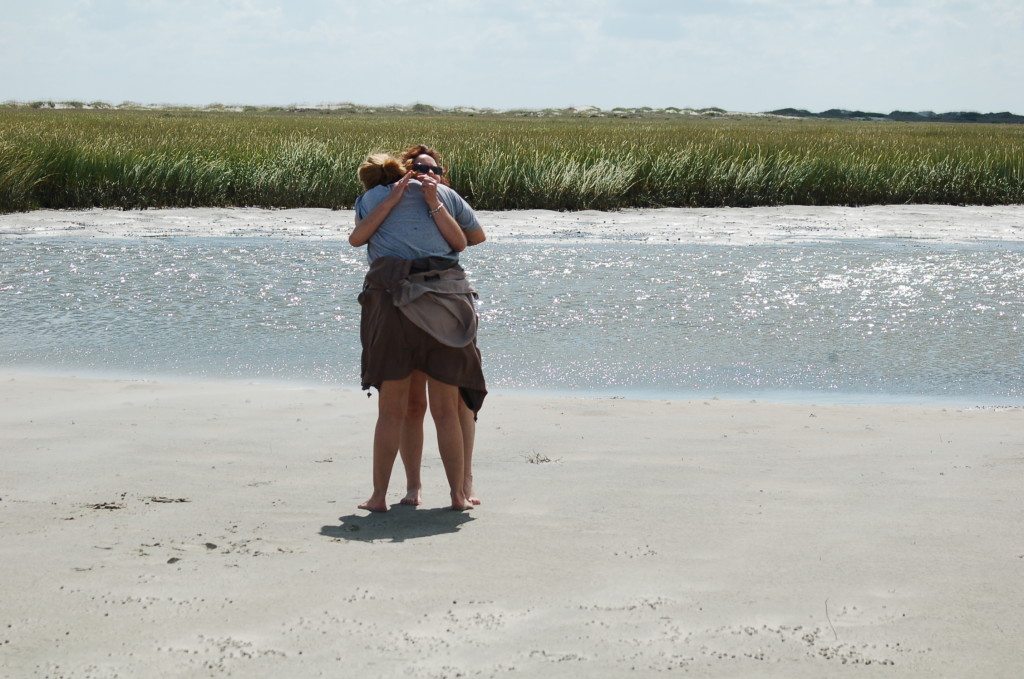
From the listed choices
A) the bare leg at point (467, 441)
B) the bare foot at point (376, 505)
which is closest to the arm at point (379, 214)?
the bare leg at point (467, 441)

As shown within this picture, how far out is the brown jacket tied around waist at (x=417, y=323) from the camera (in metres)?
5.14

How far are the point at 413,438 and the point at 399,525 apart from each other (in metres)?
0.47

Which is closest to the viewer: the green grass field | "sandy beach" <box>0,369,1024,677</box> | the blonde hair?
"sandy beach" <box>0,369,1024,677</box>

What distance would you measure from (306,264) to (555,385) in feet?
24.0

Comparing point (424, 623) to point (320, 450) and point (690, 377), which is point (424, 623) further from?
point (690, 377)

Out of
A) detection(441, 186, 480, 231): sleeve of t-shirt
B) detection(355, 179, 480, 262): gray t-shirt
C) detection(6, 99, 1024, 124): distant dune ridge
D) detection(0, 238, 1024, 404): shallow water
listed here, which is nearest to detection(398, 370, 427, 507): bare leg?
detection(355, 179, 480, 262): gray t-shirt

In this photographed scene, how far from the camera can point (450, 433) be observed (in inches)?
209

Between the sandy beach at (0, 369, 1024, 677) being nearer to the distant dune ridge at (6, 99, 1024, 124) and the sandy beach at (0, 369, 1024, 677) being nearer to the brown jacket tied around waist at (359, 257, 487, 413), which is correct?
the brown jacket tied around waist at (359, 257, 487, 413)

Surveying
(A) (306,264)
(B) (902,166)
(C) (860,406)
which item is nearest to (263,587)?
(C) (860,406)

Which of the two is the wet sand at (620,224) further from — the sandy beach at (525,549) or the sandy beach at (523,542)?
the sandy beach at (525,549)

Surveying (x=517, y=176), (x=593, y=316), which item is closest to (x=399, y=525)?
(x=593, y=316)

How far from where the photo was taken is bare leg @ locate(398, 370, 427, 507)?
17.8ft

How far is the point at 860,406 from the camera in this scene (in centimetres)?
774

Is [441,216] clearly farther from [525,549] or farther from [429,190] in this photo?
[525,549]
